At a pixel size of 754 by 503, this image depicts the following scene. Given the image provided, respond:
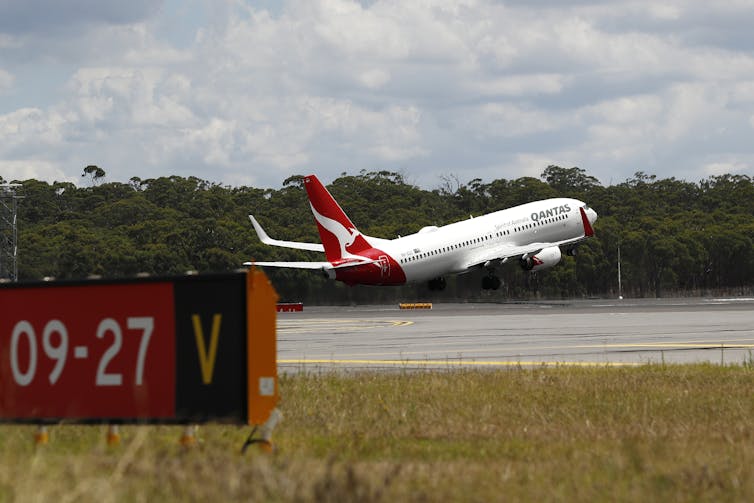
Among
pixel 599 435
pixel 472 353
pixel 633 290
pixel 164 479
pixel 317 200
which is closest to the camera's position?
pixel 164 479

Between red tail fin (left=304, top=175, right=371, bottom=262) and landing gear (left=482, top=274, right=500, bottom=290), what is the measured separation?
1020 cm

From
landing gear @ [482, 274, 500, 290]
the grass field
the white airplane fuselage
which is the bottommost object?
the grass field

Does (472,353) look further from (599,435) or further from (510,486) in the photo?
(510,486)

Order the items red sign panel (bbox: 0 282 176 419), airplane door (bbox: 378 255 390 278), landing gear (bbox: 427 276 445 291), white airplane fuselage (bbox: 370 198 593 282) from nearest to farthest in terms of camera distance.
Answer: red sign panel (bbox: 0 282 176 419), airplane door (bbox: 378 255 390 278), white airplane fuselage (bbox: 370 198 593 282), landing gear (bbox: 427 276 445 291)

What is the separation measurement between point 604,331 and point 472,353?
35.5 feet

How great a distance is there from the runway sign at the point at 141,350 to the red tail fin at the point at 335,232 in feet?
181

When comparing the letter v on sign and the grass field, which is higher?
the letter v on sign

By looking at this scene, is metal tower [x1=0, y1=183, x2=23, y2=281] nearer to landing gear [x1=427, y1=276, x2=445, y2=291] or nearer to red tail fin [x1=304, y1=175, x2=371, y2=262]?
red tail fin [x1=304, y1=175, x2=371, y2=262]

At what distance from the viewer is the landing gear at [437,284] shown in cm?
7400

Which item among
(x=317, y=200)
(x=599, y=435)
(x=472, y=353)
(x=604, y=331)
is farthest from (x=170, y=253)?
(x=599, y=435)

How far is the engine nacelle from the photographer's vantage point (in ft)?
239

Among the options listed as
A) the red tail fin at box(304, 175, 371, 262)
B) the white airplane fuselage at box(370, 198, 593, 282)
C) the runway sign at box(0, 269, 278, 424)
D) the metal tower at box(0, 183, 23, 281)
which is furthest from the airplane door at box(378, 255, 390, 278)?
the runway sign at box(0, 269, 278, 424)

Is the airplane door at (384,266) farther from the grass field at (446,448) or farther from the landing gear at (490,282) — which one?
the grass field at (446,448)

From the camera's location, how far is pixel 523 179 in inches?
6043
